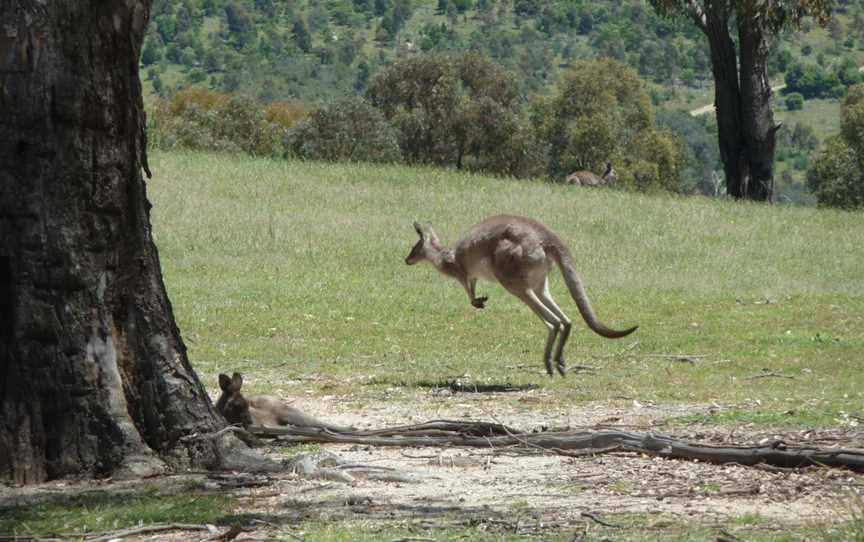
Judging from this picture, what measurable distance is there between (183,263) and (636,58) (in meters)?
121

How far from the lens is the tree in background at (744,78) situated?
1187 inches

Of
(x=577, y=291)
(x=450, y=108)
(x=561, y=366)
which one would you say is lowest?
(x=561, y=366)

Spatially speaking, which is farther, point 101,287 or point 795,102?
point 795,102

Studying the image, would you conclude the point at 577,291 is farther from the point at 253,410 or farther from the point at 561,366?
the point at 253,410

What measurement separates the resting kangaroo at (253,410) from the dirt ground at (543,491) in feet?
1.65

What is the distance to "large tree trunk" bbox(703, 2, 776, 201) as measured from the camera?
3131cm

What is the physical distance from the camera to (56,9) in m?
7.45

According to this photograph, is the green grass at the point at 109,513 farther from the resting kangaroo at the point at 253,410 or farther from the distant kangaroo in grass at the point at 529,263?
the distant kangaroo in grass at the point at 529,263

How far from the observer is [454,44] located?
144125 millimetres

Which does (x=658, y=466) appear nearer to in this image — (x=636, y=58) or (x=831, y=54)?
(x=636, y=58)

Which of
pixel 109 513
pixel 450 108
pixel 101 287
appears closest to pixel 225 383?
pixel 101 287

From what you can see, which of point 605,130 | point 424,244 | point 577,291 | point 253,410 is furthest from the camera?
point 605,130

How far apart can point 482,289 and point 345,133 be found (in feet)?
96.5

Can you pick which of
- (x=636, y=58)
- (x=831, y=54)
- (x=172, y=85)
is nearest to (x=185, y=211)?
(x=172, y=85)
